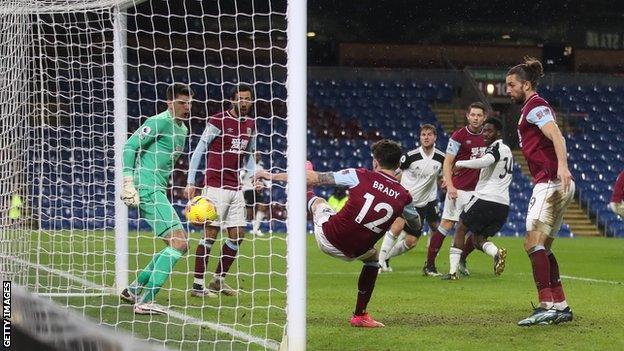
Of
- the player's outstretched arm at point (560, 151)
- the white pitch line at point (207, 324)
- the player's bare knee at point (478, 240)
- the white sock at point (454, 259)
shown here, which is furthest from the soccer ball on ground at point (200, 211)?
the player's bare knee at point (478, 240)

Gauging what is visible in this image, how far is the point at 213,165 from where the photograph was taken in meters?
9.34

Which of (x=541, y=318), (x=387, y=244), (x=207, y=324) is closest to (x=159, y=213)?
(x=207, y=324)

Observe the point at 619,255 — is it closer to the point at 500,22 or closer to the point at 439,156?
the point at 439,156

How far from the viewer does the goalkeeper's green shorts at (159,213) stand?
765cm

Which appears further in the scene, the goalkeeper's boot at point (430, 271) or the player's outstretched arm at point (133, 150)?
the goalkeeper's boot at point (430, 271)

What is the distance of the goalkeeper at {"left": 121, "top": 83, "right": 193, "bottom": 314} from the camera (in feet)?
24.7

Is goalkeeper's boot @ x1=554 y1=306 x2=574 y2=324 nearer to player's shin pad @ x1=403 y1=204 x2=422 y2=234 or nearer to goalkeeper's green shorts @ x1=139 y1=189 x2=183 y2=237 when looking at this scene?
player's shin pad @ x1=403 y1=204 x2=422 y2=234

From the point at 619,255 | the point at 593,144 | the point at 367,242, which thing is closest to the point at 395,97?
the point at 593,144

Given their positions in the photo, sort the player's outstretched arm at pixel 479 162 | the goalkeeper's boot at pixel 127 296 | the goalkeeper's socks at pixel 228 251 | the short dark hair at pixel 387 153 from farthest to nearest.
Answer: the player's outstretched arm at pixel 479 162 < the goalkeeper's socks at pixel 228 251 < the goalkeeper's boot at pixel 127 296 < the short dark hair at pixel 387 153

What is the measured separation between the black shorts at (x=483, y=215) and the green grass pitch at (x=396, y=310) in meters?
0.60

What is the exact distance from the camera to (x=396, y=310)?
8.12 metres

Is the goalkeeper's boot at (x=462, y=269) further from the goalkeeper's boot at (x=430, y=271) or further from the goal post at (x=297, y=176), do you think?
the goal post at (x=297, y=176)

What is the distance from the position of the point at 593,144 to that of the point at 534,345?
2369cm

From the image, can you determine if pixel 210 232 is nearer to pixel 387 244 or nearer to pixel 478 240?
pixel 387 244
